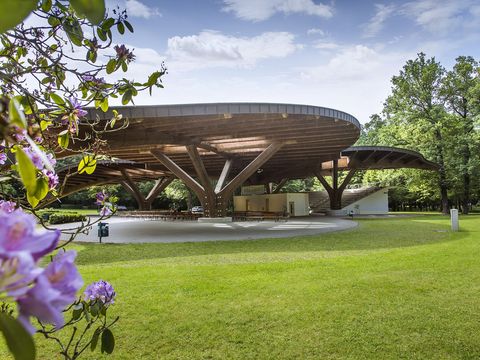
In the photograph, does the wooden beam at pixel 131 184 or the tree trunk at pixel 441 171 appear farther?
the wooden beam at pixel 131 184

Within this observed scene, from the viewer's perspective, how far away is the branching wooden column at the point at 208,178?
20094 mm

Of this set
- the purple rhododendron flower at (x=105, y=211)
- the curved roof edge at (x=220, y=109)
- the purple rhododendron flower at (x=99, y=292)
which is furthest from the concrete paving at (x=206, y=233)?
the purple rhododendron flower at (x=99, y=292)

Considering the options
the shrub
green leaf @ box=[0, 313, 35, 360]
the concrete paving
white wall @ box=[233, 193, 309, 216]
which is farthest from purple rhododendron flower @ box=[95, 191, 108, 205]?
white wall @ box=[233, 193, 309, 216]

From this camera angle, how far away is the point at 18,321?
0.63 metres

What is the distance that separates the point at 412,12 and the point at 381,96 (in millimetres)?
34181

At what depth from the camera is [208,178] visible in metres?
20.8

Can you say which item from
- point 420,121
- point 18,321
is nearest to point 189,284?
point 18,321

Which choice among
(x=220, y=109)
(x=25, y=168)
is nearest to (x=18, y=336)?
(x=25, y=168)

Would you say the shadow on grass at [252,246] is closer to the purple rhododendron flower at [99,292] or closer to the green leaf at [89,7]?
the purple rhododendron flower at [99,292]

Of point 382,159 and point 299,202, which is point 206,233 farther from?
point 382,159

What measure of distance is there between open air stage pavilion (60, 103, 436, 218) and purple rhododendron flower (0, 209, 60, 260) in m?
7.07

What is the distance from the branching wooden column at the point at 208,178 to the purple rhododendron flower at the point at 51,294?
19.1 metres

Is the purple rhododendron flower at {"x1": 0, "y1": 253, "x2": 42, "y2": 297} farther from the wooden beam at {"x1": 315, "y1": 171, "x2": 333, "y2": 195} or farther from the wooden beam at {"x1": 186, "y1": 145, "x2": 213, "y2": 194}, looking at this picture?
the wooden beam at {"x1": 315, "y1": 171, "x2": 333, "y2": 195}

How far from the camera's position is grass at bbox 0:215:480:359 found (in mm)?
4090
